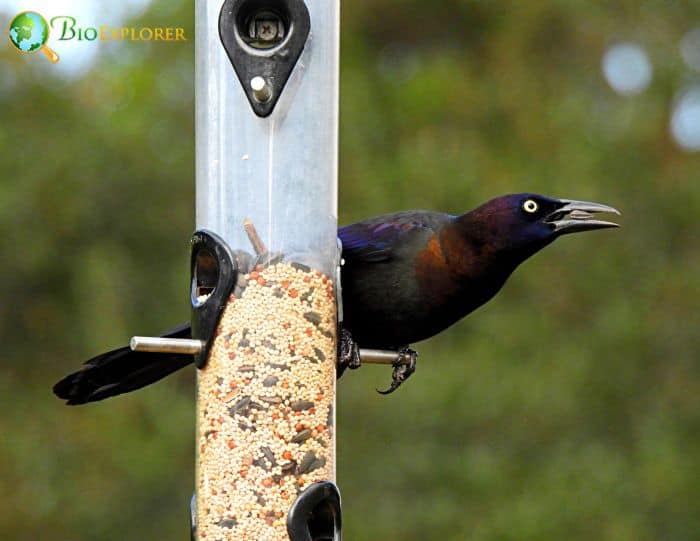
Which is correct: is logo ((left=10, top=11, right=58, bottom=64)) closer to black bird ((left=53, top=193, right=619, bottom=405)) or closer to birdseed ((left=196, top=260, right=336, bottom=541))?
black bird ((left=53, top=193, right=619, bottom=405))

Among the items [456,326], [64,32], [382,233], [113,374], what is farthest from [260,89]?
[456,326]

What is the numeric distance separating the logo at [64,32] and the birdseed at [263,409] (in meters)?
4.61

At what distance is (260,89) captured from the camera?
15.6 ft

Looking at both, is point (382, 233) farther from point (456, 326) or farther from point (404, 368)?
point (456, 326)

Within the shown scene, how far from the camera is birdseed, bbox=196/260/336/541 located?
4535 millimetres

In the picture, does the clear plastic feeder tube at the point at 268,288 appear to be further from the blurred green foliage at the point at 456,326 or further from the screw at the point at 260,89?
the blurred green foliage at the point at 456,326

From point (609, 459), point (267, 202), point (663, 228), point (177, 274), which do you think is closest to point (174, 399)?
point (177, 274)

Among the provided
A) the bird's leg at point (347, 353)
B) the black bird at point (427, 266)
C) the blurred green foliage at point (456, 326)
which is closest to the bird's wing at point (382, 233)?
the black bird at point (427, 266)

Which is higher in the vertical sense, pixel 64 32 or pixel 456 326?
pixel 64 32

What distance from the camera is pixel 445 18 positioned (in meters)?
13.4

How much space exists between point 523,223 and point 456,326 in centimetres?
613

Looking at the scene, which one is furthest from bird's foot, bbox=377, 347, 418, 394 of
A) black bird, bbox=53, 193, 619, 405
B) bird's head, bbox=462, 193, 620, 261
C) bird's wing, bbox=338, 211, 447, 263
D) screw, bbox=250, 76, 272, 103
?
screw, bbox=250, 76, 272, 103

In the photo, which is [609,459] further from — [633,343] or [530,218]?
[530,218]

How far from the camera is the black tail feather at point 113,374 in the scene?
213 inches
